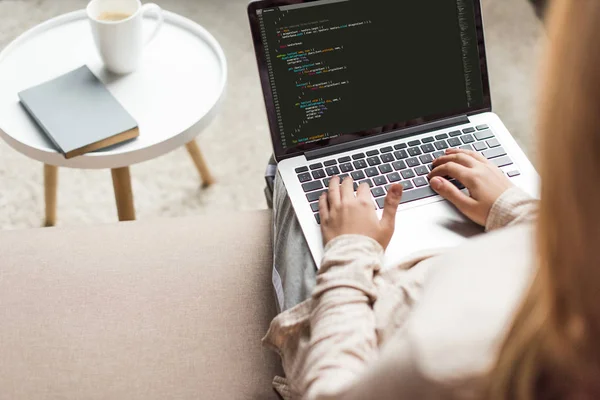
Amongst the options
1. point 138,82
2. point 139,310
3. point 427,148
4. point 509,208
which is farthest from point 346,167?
point 138,82

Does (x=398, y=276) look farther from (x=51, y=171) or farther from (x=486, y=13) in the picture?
(x=486, y=13)

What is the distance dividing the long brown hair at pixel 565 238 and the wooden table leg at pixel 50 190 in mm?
1170

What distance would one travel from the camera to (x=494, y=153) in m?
0.99

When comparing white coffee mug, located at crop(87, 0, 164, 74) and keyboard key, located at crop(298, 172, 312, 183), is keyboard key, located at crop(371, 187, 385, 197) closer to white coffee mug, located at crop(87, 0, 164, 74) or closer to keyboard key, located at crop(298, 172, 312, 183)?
keyboard key, located at crop(298, 172, 312, 183)

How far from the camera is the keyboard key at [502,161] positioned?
38.4 inches

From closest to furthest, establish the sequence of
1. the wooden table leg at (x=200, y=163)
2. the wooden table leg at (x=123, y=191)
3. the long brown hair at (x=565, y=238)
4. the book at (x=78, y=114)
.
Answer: the long brown hair at (x=565, y=238)
the book at (x=78, y=114)
the wooden table leg at (x=123, y=191)
the wooden table leg at (x=200, y=163)

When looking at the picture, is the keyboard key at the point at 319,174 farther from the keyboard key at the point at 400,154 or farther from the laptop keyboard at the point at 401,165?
the keyboard key at the point at 400,154

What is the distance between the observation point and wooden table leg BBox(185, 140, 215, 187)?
1520mm

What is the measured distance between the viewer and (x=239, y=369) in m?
0.87

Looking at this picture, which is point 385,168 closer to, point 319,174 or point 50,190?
point 319,174

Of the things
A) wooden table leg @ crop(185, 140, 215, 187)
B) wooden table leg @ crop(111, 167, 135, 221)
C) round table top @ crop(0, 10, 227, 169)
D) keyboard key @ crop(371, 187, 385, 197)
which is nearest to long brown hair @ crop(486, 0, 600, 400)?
keyboard key @ crop(371, 187, 385, 197)

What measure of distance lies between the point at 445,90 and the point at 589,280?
654 mm

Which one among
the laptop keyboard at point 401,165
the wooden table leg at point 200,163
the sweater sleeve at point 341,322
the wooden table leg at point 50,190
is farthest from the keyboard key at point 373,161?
the wooden table leg at point 50,190

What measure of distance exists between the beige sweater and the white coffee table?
521 millimetres
